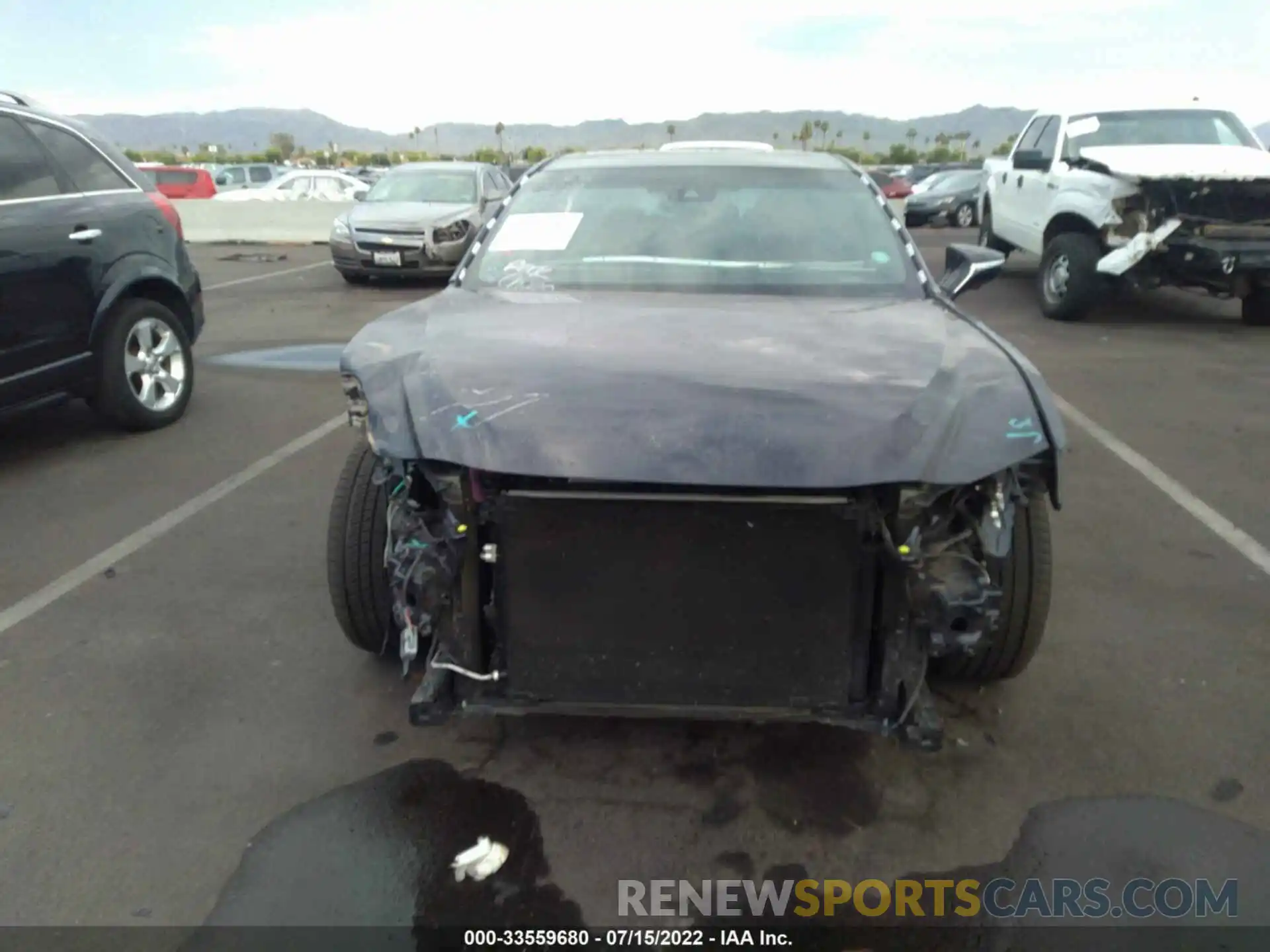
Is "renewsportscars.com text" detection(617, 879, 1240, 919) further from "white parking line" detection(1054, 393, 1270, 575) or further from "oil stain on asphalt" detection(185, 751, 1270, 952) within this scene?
"white parking line" detection(1054, 393, 1270, 575)

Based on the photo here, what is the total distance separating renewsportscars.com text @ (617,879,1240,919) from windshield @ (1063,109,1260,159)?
9.01m

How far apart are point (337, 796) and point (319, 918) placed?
0.45 meters

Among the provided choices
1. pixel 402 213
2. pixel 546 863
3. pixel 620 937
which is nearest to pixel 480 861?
pixel 546 863

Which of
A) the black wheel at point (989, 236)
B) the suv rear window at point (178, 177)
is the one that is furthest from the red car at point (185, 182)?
the black wheel at point (989, 236)

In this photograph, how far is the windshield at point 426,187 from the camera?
526 inches

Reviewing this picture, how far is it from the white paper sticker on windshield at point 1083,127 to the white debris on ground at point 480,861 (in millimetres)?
9825

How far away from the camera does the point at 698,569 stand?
2.37 meters

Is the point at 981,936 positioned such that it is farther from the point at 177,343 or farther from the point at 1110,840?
the point at 177,343

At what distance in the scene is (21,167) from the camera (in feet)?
17.1

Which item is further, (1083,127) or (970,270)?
(1083,127)

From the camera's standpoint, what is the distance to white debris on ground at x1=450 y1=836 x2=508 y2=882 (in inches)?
94.7

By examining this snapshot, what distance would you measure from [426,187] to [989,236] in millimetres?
7584

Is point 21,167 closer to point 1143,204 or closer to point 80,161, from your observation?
point 80,161

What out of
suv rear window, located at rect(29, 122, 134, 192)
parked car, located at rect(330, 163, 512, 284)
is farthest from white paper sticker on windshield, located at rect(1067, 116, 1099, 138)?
suv rear window, located at rect(29, 122, 134, 192)
